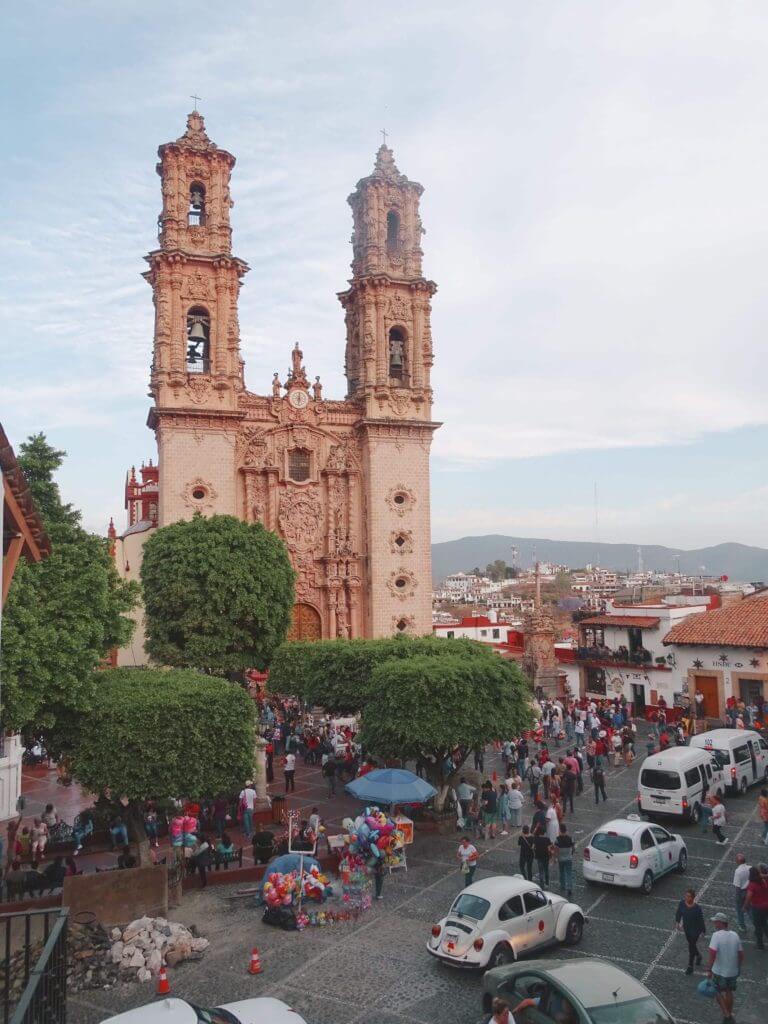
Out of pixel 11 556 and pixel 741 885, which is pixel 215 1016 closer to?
pixel 11 556

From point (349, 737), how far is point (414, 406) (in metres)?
→ 20.7

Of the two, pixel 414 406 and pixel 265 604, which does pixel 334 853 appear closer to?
pixel 265 604

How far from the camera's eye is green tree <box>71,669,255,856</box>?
51.9ft

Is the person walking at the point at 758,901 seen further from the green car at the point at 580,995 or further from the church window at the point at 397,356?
the church window at the point at 397,356

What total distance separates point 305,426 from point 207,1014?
35624 millimetres

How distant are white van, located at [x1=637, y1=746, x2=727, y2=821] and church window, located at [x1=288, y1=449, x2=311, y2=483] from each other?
2669 cm

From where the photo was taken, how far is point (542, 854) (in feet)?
48.5

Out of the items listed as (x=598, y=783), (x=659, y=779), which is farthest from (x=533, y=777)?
(x=659, y=779)

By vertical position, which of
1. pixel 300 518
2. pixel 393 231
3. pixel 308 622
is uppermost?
pixel 393 231

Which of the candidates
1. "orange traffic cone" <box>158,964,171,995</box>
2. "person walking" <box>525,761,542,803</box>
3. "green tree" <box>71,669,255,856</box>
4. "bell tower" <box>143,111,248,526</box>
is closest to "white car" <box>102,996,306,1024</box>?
"orange traffic cone" <box>158,964,171,995</box>

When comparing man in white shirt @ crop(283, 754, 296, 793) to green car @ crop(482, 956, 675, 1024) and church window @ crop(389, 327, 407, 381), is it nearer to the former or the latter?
green car @ crop(482, 956, 675, 1024)

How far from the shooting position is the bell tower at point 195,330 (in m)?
39.5

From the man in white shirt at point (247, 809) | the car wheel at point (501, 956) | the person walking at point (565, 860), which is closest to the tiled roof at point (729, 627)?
the person walking at point (565, 860)

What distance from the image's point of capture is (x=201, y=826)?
20.1 metres
